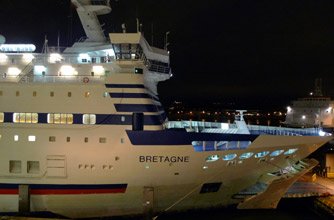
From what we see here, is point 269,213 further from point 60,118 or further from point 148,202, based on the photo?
point 60,118

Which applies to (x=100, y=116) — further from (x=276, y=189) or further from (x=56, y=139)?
(x=276, y=189)

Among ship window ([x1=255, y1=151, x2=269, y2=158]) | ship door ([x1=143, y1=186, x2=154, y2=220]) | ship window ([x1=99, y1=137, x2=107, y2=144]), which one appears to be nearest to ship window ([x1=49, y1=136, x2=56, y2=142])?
ship window ([x1=99, y1=137, x2=107, y2=144])

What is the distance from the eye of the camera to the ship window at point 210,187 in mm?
16641

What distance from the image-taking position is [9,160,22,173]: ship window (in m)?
16.0

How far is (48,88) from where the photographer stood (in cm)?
1620

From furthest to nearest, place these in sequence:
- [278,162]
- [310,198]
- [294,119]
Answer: [294,119], [310,198], [278,162]

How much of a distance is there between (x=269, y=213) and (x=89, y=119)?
9696mm

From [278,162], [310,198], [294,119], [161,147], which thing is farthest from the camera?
[294,119]

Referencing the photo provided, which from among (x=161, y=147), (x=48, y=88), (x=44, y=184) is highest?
(x=48, y=88)

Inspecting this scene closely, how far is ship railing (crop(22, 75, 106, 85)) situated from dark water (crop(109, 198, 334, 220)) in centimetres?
598

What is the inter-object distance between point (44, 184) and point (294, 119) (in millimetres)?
49151

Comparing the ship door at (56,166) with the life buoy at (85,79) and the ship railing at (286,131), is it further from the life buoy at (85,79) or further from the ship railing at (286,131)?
the ship railing at (286,131)

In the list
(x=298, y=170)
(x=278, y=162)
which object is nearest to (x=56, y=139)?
(x=278, y=162)

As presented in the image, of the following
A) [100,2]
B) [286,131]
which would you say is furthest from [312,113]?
[100,2]
